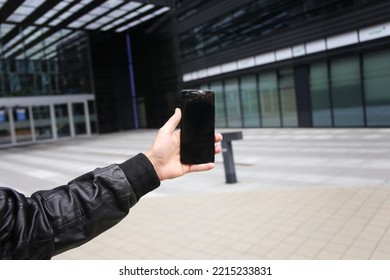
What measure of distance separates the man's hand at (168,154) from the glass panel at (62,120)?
26.7 meters

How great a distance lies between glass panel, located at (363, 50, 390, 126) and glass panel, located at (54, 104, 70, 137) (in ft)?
68.0

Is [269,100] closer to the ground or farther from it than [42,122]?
closer to the ground

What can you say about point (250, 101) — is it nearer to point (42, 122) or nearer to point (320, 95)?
point (320, 95)

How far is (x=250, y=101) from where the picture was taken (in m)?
19.6

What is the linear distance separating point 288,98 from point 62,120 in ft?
56.5

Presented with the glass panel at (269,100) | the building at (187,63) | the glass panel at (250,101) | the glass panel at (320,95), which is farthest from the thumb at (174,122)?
the glass panel at (250,101)

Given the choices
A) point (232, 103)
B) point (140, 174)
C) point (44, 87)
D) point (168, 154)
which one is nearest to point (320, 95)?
point (232, 103)

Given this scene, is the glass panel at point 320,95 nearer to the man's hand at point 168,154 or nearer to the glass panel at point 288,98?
the glass panel at point 288,98

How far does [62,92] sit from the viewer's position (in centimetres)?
2614

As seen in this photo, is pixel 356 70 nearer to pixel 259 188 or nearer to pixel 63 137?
pixel 259 188

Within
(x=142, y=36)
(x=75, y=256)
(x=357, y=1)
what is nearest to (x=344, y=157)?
(x=75, y=256)

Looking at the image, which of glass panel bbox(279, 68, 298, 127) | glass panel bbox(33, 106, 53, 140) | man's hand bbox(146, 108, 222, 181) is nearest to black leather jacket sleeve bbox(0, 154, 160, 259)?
man's hand bbox(146, 108, 222, 181)

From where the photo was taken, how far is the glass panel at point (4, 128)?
23641mm
